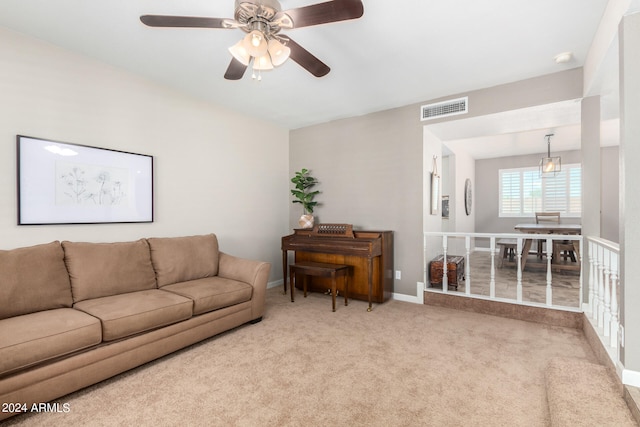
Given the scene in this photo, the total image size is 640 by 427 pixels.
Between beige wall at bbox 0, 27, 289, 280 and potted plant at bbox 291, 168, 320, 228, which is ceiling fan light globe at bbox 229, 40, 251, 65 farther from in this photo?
potted plant at bbox 291, 168, 320, 228

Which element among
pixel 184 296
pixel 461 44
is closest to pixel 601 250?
pixel 461 44

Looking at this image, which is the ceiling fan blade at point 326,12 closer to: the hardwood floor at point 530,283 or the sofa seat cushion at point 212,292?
the sofa seat cushion at point 212,292

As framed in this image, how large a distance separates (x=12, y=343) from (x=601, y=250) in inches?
158

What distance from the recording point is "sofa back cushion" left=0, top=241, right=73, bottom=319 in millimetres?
2059

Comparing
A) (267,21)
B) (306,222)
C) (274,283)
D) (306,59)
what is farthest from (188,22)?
(274,283)

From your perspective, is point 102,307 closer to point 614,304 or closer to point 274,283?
point 274,283

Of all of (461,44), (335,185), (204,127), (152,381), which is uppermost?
(461,44)

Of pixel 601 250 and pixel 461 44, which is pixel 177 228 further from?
pixel 601 250

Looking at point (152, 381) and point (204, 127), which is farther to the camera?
point (204, 127)

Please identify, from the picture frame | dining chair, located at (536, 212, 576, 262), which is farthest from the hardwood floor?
the picture frame

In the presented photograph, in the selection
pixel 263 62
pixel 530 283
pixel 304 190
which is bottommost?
pixel 530 283

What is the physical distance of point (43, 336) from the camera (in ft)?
5.80

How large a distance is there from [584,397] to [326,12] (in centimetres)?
255

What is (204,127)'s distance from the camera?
12.5 feet
